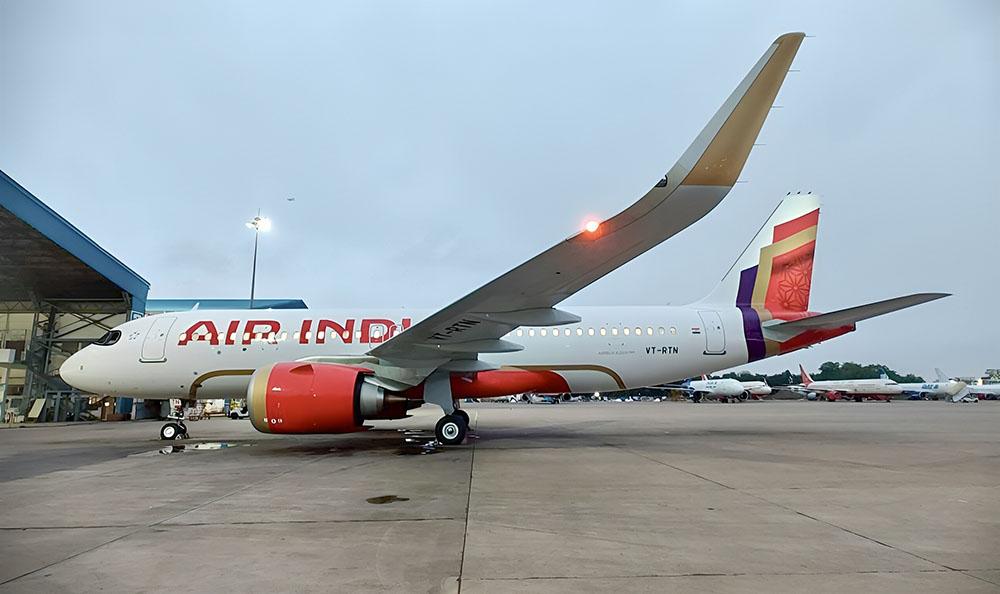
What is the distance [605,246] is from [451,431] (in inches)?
197

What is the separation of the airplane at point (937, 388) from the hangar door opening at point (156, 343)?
193 feet

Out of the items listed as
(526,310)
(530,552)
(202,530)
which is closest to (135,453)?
(202,530)

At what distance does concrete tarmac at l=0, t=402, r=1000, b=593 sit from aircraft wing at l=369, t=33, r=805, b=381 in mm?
1834

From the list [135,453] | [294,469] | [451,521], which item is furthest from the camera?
[135,453]

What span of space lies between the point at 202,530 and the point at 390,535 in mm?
1468

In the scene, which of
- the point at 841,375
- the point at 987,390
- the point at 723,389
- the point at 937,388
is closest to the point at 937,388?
the point at 937,388

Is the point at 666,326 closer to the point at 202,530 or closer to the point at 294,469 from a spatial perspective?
the point at 294,469

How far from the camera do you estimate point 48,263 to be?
1853cm

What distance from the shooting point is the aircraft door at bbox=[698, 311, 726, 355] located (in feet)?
36.9

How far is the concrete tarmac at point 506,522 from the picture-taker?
9.35 ft

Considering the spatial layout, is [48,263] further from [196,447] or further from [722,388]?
[722,388]

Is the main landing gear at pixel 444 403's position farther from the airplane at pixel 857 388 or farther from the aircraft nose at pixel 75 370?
the airplane at pixel 857 388

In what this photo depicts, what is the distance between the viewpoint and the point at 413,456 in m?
8.09

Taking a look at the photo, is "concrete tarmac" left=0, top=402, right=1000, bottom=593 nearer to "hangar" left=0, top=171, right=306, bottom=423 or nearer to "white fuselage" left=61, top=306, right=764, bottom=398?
"white fuselage" left=61, top=306, right=764, bottom=398
